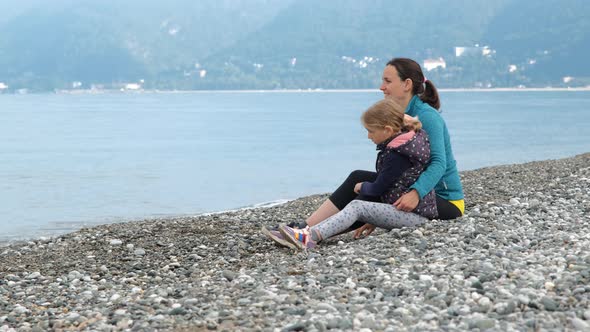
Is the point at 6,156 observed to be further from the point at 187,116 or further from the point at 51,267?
the point at 187,116

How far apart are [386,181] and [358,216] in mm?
439

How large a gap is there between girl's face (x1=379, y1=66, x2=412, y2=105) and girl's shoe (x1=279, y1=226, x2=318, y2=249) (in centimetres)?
165

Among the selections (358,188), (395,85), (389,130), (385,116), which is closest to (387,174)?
(358,188)

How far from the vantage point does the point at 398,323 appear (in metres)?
5.61

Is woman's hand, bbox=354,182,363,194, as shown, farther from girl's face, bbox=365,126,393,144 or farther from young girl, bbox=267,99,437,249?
girl's face, bbox=365,126,393,144

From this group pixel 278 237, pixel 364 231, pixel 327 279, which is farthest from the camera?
pixel 364 231

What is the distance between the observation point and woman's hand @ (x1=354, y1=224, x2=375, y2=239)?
9180 mm

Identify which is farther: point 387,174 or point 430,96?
point 430,96

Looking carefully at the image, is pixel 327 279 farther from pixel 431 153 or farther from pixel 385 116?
pixel 431 153

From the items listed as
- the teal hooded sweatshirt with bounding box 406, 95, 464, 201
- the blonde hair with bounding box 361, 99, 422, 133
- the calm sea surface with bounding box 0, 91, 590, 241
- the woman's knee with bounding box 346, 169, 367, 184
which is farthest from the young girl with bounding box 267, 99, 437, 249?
the calm sea surface with bounding box 0, 91, 590, 241

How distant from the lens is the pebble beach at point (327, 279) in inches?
227

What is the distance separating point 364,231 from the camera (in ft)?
30.6

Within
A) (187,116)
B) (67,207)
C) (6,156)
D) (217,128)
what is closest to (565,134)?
(217,128)

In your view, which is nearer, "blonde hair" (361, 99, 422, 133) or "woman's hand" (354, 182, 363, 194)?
"blonde hair" (361, 99, 422, 133)
